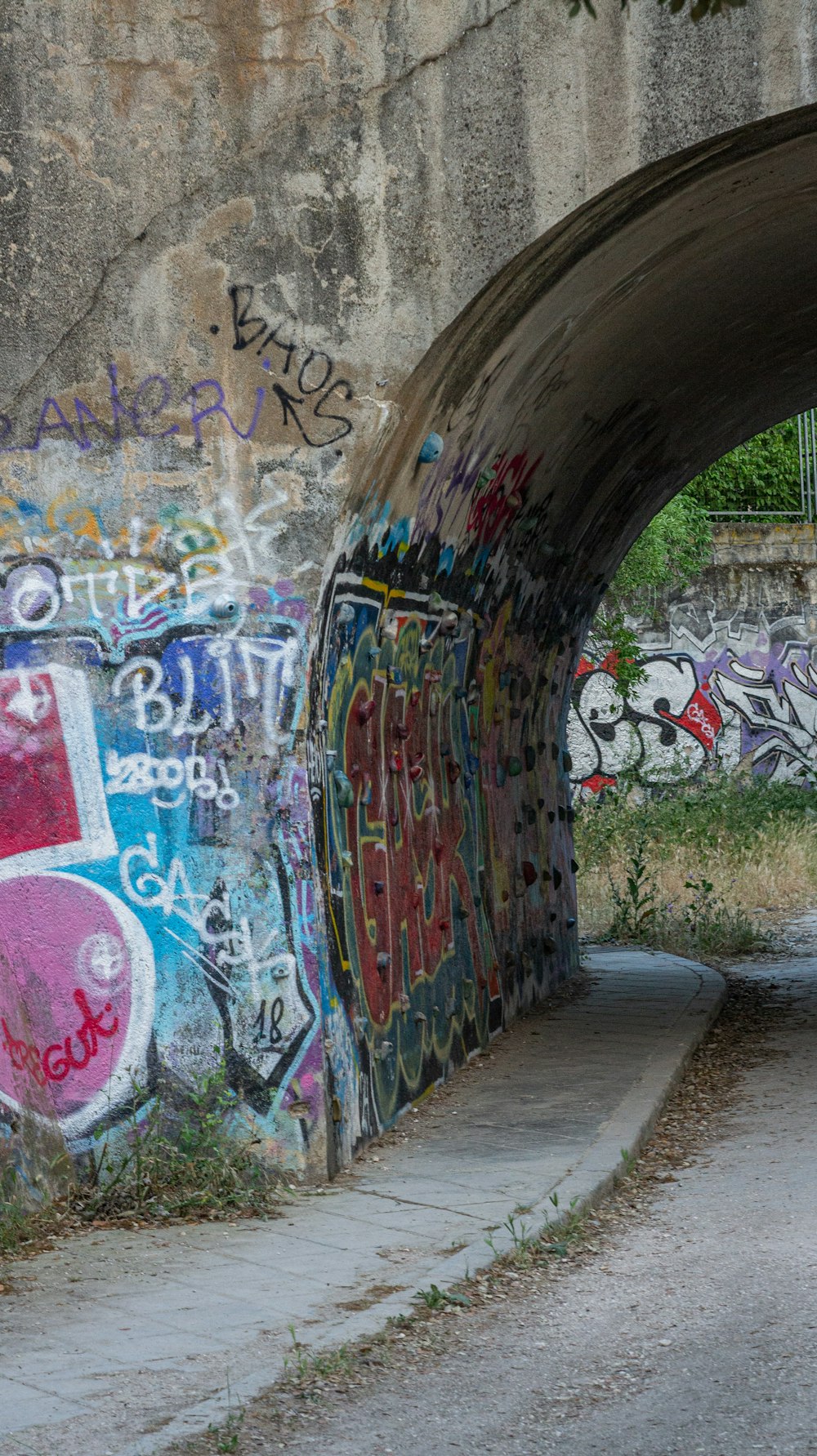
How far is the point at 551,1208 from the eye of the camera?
208 inches

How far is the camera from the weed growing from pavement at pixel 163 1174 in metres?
5.36

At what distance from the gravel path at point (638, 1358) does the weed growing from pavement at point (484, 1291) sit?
15 millimetres

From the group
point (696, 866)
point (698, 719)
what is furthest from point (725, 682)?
point (696, 866)

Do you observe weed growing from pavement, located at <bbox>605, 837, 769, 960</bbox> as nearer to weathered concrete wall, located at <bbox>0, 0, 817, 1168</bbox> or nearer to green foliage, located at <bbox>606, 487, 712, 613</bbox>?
green foliage, located at <bbox>606, 487, 712, 613</bbox>

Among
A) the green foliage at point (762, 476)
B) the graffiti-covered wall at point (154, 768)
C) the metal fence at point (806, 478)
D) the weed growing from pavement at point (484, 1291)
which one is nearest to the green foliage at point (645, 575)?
the metal fence at point (806, 478)

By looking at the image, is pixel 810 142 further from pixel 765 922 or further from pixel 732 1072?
pixel 765 922

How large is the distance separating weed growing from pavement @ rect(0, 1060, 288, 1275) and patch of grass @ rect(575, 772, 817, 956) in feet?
23.3

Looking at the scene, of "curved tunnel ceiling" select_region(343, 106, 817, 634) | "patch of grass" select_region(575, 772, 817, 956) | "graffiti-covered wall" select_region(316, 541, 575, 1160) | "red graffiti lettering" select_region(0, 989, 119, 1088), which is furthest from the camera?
"patch of grass" select_region(575, 772, 817, 956)

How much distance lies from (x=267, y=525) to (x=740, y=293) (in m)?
3.20

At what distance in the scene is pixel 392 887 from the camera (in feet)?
22.3

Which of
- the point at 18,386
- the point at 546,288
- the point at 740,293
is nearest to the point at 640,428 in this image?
the point at 740,293

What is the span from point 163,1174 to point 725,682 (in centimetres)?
1630

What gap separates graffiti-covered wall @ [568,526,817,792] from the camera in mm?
20500

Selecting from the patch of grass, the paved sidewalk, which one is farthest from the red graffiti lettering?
the patch of grass
